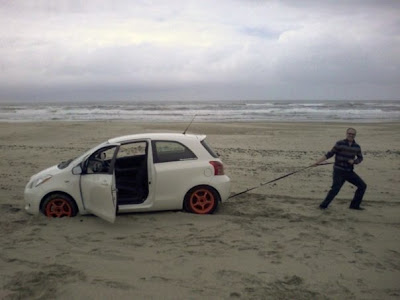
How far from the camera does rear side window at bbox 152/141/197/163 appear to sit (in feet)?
22.0

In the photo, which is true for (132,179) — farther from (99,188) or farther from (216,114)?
(216,114)

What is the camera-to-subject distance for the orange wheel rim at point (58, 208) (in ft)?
21.1

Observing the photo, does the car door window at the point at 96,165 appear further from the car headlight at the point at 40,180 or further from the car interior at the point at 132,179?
the car headlight at the point at 40,180

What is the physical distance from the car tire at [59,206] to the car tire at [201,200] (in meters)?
1.93

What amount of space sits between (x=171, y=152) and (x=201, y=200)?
1010mm

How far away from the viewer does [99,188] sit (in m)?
6.03

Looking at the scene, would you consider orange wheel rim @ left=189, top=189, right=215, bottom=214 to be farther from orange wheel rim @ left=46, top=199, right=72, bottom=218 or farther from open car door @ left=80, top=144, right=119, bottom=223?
orange wheel rim @ left=46, top=199, right=72, bottom=218

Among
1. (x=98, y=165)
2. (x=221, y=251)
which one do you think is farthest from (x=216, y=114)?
(x=221, y=251)

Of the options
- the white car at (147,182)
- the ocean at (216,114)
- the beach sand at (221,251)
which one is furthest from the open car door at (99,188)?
the ocean at (216,114)

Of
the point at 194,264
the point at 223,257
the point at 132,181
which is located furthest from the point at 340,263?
the point at 132,181

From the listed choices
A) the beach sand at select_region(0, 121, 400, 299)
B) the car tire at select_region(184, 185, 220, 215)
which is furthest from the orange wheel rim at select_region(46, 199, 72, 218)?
the car tire at select_region(184, 185, 220, 215)

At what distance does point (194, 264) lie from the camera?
4.71m

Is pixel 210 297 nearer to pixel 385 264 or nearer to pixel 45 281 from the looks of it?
pixel 45 281

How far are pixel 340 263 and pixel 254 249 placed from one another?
110cm
